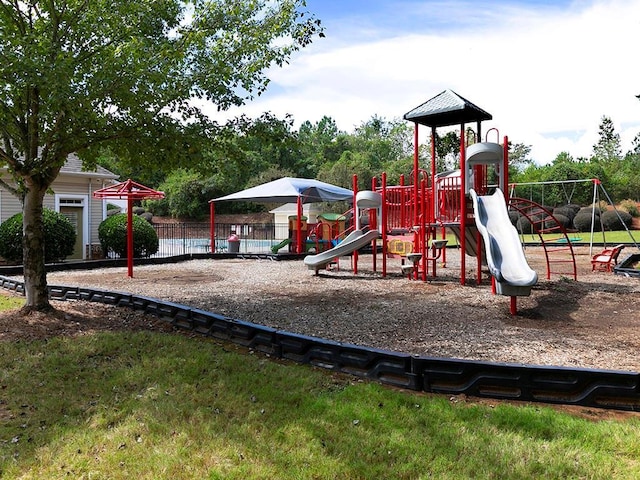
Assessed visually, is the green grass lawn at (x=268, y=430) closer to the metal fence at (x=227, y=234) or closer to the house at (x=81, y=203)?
the house at (x=81, y=203)

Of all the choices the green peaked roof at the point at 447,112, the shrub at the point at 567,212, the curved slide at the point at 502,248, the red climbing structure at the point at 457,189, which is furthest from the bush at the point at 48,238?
the shrub at the point at 567,212

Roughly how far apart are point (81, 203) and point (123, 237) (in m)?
2.39

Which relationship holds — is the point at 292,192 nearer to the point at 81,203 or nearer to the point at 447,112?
the point at 81,203

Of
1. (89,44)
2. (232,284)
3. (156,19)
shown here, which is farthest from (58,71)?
(232,284)

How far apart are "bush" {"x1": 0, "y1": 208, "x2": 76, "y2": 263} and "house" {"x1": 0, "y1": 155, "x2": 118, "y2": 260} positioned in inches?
80.2

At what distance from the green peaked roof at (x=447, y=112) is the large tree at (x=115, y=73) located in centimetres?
457

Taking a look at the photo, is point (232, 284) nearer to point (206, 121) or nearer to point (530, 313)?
point (206, 121)

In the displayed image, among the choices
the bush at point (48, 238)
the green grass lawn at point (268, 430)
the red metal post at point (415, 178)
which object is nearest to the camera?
the green grass lawn at point (268, 430)

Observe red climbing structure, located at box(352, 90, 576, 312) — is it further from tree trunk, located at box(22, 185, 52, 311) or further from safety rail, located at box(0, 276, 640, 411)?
tree trunk, located at box(22, 185, 52, 311)

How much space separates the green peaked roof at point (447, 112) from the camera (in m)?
10.7

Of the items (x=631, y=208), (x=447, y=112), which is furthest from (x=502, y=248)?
(x=631, y=208)

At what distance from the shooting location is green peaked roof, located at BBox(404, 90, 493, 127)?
421 inches

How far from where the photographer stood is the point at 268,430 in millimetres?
3254

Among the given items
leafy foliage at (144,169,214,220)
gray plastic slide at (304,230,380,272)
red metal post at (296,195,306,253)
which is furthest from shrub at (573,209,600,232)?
leafy foliage at (144,169,214,220)
